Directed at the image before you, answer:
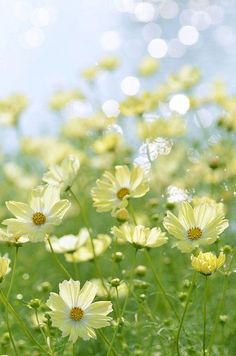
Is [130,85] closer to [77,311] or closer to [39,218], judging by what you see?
[39,218]

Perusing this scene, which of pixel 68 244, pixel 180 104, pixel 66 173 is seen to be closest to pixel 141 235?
pixel 66 173

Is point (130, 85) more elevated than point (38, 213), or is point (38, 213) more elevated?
point (38, 213)

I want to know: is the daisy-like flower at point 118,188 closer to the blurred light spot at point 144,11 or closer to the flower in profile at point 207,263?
the flower in profile at point 207,263

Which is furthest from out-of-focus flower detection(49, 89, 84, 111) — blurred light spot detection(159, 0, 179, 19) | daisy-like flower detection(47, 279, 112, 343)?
blurred light spot detection(159, 0, 179, 19)

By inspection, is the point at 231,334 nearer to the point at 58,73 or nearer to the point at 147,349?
the point at 147,349

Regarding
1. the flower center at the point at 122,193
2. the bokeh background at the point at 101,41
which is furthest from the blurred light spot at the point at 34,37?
the flower center at the point at 122,193

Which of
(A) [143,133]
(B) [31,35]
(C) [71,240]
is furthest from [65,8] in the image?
(C) [71,240]

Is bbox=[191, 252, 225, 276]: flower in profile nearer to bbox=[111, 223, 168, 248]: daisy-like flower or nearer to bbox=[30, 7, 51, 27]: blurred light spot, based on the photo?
bbox=[111, 223, 168, 248]: daisy-like flower
